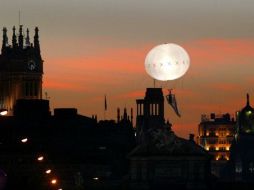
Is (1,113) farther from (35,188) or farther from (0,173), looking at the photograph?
(35,188)

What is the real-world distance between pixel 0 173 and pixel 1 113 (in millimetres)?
4573

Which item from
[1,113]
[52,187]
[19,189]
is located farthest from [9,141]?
[1,113]

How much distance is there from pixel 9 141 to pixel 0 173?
4257 inches

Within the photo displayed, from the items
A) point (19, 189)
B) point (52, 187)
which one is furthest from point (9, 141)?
point (19, 189)

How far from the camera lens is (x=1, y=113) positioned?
3740 inches

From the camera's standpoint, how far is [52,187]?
16050cm

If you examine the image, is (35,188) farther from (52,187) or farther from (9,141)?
(9,141)

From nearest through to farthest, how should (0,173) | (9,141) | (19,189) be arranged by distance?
(0,173) → (19,189) → (9,141)

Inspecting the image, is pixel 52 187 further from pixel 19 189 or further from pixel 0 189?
pixel 0 189

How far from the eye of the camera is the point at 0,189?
9162 cm

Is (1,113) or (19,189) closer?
(1,113)

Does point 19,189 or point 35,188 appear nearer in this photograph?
point 19,189

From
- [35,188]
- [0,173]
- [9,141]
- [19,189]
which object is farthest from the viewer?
[9,141]

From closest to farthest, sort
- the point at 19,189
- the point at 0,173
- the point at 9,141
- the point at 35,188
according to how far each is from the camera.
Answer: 1. the point at 0,173
2. the point at 19,189
3. the point at 35,188
4. the point at 9,141
